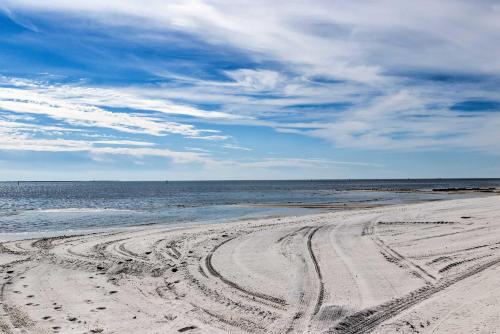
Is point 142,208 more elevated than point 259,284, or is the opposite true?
point 259,284

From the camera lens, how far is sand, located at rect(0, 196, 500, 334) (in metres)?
7.21

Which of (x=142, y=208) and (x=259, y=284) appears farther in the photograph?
(x=142, y=208)

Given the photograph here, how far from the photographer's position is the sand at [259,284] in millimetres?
7207

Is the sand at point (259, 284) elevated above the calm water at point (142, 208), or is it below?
above

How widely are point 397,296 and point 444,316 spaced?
4.10 ft

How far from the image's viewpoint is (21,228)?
2505 centimetres

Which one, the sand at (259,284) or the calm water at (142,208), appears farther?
the calm water at (142,208)

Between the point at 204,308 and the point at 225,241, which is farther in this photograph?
the point at 225,241

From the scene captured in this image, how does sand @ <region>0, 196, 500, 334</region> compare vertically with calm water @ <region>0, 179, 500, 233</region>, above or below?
above

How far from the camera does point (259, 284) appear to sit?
9.72m

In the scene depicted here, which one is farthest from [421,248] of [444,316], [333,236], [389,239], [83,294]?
[83,294]

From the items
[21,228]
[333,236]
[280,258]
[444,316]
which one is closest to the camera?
[444,316]

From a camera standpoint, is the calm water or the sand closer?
the sand

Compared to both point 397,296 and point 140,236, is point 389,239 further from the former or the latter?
point 140,236
